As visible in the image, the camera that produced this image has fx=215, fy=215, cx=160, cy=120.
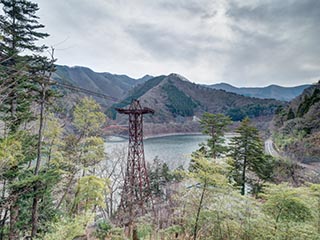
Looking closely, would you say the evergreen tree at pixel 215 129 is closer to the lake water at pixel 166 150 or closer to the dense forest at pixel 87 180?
the dense forest at pixel 87 180

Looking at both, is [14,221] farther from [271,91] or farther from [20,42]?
[271,91]

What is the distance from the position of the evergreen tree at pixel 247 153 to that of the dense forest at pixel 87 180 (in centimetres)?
4

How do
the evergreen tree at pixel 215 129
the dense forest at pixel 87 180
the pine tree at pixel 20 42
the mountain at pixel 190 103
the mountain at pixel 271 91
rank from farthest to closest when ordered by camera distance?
the mountain at pixel 271 91 → the mountain at pixel 190 103 → the evergreen tree at pixel 215 129 → the pine tree at pixel 20 42 → the dense forest at pixel 87 180

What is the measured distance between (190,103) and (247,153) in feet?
191

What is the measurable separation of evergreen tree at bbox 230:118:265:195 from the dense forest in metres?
0.04

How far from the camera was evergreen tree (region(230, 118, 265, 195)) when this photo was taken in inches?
360

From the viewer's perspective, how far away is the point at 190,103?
2628 inches

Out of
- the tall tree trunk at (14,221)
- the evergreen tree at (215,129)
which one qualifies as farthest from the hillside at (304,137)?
the tall tree trunk at (14,221)

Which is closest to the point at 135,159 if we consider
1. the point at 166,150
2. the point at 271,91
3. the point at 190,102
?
the point at 166,150

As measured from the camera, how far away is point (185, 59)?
1762 centimetres

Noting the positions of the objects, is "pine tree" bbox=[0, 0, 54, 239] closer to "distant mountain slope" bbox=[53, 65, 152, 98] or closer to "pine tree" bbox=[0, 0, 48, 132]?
"pine tree" bbox=[0, 0, 48, 132]

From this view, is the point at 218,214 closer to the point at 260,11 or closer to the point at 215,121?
the point at 215,121

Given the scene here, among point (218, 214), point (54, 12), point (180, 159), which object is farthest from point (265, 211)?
point (180, 159)

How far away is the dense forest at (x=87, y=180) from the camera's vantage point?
2658 millimetres
